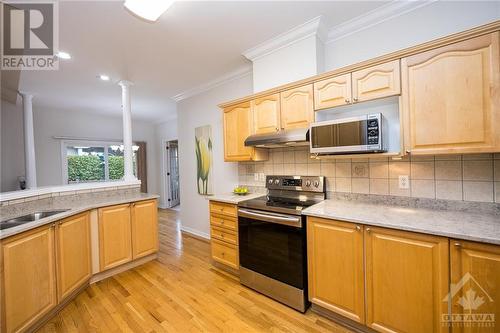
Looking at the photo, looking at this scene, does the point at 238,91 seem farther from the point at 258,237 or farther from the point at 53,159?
the point at 53,159

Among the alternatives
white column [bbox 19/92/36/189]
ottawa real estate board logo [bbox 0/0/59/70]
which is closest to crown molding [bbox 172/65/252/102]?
ottawa real estate board logo [bbox 0/0/59/70]

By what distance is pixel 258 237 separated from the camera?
2.13 m

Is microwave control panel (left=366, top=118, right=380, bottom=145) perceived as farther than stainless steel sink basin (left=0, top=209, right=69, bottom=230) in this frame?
No

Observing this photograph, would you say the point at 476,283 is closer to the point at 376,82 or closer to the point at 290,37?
the point at 376,82

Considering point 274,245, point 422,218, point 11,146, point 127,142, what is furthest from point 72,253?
point 11,146

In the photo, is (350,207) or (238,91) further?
(238,91)

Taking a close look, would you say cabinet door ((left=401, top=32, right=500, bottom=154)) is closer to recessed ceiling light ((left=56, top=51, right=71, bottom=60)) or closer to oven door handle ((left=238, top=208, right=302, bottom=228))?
oven door handle ((left=238, top=208, right=302, bottom=228))

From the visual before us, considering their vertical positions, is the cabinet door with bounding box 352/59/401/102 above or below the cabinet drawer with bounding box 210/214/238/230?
above

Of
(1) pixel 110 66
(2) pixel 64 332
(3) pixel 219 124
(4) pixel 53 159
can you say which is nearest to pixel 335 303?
(2) pixel 64 332

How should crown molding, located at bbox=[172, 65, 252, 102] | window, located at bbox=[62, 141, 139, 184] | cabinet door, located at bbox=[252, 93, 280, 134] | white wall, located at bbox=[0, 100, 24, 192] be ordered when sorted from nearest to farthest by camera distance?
cabinet door, located at bbox=[252, 93, 280, 134] < crown molding, located at bbox=[172, 65, 252, 102] < white wall, located at bbox=[0, 100, 24, 192] < window, located at bbox=[62, 141, 139, 184]

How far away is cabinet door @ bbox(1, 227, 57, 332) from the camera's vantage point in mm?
1491

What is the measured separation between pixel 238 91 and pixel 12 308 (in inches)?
124

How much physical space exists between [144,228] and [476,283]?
3.16 meters

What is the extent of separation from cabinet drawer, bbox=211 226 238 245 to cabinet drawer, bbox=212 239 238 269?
0.06 metres
